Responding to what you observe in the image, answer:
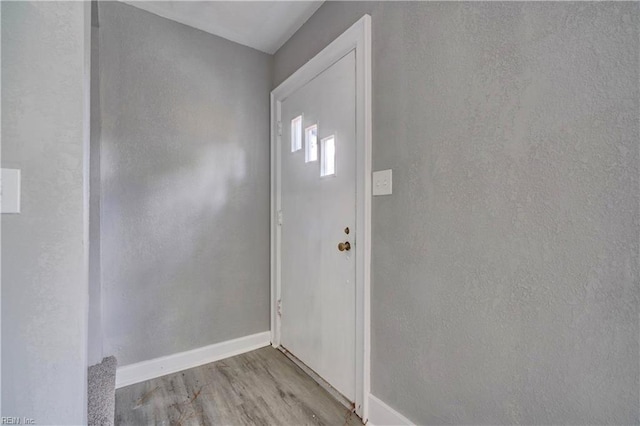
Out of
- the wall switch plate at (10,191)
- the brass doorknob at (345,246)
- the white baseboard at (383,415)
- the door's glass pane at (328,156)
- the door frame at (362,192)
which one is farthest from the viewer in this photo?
the door's glass pane at (328,156)

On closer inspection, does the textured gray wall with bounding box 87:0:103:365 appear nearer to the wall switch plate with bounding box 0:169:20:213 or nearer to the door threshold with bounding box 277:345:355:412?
the wall switch plate with bounding box 0:169:20:213

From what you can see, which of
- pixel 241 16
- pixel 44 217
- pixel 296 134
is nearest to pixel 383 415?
pixel 44 217

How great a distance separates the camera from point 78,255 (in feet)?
2.69

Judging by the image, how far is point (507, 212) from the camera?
937 millimetres

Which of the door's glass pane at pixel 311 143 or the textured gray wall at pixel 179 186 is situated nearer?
the textured gray wall at pixel 179 186

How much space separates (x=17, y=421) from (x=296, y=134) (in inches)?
73.0

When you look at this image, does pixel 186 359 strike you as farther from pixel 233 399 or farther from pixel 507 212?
pixel 507 212

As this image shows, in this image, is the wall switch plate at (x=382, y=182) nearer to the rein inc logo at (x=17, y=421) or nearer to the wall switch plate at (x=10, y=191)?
the wall switch plate at (x=10, y=191)

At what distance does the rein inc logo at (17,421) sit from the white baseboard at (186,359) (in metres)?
1.17

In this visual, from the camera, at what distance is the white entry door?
160cm

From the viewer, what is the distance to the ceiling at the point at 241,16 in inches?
70.0

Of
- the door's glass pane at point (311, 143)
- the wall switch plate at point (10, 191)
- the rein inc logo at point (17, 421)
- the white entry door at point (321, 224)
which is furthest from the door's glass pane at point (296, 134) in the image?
the rein inc logo at point (17, 421)

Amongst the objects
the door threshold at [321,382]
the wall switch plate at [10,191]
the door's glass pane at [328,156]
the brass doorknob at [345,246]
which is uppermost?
the door's glass pane at [328,156]

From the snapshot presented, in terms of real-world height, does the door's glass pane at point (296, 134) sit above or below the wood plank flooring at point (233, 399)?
above
